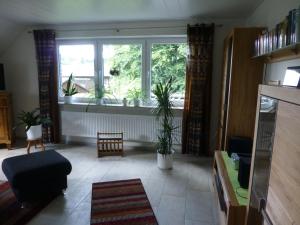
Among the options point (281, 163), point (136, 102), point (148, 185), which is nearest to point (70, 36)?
point (136, 102)

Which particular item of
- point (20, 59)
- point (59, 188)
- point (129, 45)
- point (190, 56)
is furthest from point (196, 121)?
point (20, 59)

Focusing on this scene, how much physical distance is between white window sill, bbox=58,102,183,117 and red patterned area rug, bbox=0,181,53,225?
183 cm

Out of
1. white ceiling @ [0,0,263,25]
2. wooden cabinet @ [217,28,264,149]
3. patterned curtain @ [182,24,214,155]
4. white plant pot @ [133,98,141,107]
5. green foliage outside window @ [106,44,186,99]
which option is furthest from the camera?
white plant pot @ [133,98,141,107]

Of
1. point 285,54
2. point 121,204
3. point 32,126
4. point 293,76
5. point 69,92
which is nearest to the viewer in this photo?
point 293,76

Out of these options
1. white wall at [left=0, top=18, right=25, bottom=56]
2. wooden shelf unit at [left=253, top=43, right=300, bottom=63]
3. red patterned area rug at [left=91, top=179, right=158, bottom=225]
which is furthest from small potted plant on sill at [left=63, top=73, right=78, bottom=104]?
wooden shelf unit at [left=253, top=43, right=300, bottom=63]

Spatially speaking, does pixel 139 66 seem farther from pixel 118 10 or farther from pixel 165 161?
pixel 165 161

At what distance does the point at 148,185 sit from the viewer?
2717mm

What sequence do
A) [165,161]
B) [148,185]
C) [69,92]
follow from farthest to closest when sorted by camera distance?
1. [69,92]
2. [165,161]
3. [148,185]

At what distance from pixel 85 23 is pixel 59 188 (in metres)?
2.65

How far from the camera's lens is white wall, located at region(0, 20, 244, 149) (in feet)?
11.4

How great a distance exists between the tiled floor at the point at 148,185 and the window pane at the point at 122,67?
109cm

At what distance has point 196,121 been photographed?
11.6 ft

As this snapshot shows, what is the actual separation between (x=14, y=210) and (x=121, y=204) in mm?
1008

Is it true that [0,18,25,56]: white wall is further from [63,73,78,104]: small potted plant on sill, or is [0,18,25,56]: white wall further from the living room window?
[63,73,78,104]: small potted plant on sill
